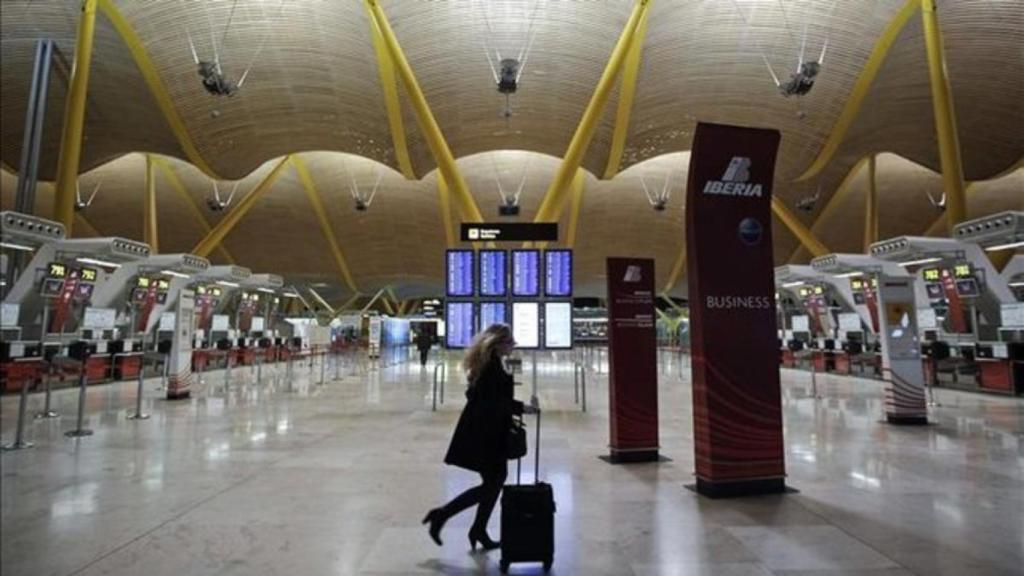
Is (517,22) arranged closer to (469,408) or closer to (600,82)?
(600,82)

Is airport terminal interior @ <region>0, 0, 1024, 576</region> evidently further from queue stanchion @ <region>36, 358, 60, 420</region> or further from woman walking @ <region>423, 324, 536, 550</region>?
queue stanchion @ <region>36, 358, 60, 420</region>

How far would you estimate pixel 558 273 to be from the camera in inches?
382

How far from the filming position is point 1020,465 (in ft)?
20.7

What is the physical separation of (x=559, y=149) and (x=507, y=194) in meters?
12.2

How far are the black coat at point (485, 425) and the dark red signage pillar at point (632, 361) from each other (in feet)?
10.8

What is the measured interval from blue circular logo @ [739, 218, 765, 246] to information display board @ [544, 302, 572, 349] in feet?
14.2

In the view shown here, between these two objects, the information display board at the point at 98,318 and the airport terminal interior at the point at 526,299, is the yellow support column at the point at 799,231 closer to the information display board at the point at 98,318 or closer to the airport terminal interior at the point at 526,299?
the airport terminal interior at the point at 526,299

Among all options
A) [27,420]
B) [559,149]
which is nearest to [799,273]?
[559,149]

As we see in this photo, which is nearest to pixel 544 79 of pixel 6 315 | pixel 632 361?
pixel 632 361

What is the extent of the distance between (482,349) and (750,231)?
3.11 meters

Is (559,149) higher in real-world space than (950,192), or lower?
higher

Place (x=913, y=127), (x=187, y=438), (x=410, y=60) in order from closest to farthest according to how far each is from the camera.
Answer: (x=187, y=438), (x=410, y=60), (x=913, y=127)

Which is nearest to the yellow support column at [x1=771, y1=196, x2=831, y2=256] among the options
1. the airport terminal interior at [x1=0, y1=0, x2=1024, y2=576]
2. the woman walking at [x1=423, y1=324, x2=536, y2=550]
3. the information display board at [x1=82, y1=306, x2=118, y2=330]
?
the airport terminal interior at [x1=0, y1=0, x2=1024, y2=576]

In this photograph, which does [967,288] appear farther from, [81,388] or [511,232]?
[81,388]
